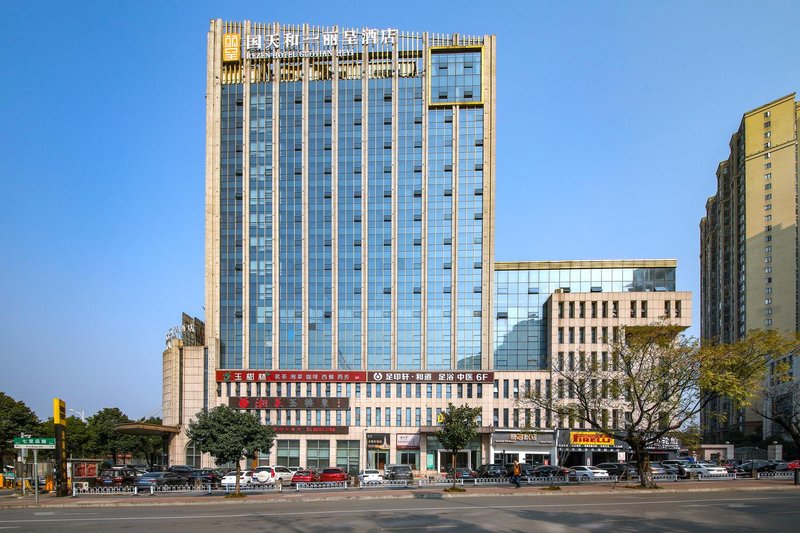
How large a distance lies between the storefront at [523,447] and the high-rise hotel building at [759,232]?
6528 cm

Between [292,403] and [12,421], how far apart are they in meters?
34.7

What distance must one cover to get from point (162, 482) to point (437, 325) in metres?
43.7

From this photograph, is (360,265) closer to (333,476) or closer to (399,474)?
(399,474)

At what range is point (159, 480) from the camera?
57812mm

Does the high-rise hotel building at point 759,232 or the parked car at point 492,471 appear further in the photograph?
the high-rise hotel building at point 759,232

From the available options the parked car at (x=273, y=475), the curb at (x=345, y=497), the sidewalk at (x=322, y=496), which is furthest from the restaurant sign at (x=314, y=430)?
the curb at (x=345, y=497)

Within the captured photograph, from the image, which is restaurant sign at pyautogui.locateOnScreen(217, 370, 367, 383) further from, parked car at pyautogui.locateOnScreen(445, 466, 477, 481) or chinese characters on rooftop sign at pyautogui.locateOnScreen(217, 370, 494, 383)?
parked car at pyautogui.locateOnScreen(445, 466, 477, 481)

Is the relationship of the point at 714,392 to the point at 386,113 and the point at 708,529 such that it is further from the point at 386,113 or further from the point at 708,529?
the point at 386,113

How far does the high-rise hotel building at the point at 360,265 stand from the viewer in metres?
90.8

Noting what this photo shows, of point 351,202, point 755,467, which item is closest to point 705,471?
point 755,467

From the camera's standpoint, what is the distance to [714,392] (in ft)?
175

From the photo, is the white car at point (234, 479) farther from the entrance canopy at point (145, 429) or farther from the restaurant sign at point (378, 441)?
the restaurant sign at point (378, 441)

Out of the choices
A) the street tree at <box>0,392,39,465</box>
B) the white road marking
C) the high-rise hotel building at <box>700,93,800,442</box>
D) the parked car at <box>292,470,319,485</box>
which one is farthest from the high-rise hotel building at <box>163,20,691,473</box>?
the high-rise hotel building at <box>700,93,800,442</box>

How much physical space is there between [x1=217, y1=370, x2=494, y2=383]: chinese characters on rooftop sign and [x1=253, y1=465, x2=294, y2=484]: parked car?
22678 mm
